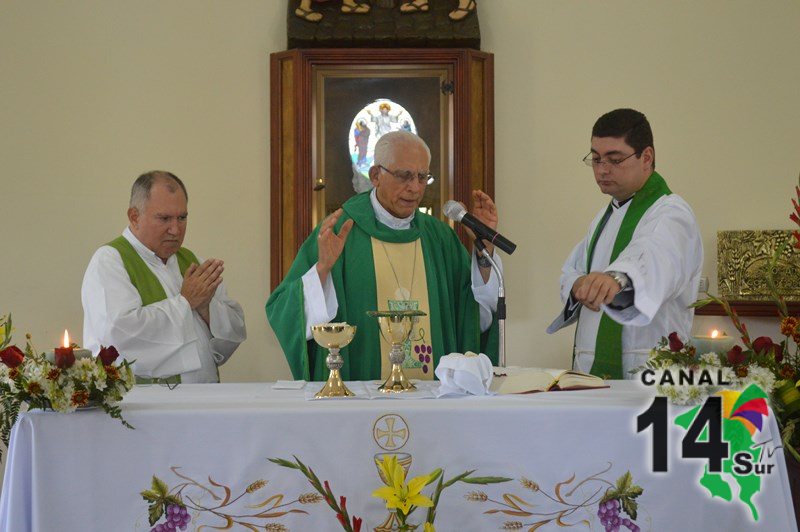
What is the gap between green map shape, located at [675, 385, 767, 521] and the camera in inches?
114

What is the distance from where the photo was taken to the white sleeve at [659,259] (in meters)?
3.87

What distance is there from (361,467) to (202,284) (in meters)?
1.91

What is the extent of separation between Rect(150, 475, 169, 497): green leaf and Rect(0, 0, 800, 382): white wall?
3036mm

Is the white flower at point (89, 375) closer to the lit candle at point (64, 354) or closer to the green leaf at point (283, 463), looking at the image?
the lit candle at point (64, 354)

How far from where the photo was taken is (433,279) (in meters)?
4.43

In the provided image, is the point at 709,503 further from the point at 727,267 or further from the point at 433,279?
the point at 727,267

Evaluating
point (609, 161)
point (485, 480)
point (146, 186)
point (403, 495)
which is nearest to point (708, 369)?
point (485, 480)

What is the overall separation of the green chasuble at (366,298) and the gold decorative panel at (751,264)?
216 centimetres

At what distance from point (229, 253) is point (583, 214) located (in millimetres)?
2234

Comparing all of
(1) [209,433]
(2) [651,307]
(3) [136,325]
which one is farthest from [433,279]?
(1) [209,433]

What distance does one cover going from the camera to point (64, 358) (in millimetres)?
2922

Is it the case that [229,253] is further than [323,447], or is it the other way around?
[229,253]

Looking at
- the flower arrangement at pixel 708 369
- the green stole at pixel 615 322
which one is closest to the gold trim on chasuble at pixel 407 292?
the green stole at pixel 615 322

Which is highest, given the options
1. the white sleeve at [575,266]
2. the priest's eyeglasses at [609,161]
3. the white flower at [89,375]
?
the priest's eyeglasses at [609,161]
